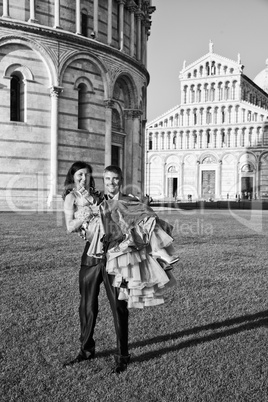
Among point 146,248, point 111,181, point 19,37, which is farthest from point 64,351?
point 19,37

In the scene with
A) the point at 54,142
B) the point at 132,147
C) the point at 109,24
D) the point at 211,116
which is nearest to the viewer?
the point at 54,142

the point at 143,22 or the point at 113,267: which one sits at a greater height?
the point at 143,22

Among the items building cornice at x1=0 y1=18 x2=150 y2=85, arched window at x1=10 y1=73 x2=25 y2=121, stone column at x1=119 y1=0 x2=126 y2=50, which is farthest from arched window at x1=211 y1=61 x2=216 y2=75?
arched window at x1=10 y1=73 x2=25 y2=121

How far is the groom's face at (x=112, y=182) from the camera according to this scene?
401 cm

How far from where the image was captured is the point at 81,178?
4.21 metres

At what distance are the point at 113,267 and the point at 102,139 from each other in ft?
61.6

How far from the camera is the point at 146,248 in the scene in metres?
3.65

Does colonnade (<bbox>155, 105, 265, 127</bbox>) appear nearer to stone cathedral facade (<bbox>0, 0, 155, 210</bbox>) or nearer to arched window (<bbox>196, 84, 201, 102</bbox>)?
arched window (<bbox>196, 84, 201, 102</bbox>)

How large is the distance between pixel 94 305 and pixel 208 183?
67004 mm

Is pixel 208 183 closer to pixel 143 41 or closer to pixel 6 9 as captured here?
pixel 143 41

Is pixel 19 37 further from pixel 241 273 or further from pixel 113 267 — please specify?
pixel 113 267

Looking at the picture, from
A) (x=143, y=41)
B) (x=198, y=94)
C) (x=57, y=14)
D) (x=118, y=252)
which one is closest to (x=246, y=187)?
(x=198, y=94)

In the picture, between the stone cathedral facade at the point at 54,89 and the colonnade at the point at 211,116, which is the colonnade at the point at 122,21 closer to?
the stone cathedral facade at the point at 54,89

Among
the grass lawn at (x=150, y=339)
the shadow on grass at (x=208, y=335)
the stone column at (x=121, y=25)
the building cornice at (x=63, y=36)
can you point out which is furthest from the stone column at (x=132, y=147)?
the shadow on grass at (x=208, y=335)
